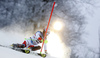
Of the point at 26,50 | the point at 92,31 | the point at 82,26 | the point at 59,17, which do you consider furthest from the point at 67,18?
the point at 26,50

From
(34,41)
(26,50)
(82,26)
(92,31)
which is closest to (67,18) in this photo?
(82,26)

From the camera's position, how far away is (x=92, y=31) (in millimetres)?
1430

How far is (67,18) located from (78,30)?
0.20 metres

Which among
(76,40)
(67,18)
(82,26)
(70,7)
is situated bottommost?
(76,40)

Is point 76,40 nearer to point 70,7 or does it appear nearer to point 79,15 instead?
point 79,15

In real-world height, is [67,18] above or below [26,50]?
above

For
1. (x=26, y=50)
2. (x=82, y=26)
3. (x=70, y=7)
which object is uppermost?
(x=70, y=7)

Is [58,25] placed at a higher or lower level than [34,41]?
higher

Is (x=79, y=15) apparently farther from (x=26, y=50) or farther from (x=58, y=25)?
(x=26, y=50)

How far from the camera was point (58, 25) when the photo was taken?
147 cm

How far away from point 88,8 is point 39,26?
0.62 m

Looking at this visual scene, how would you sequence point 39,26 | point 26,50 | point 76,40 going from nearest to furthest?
point 26,50
point 39,26
point 76,40

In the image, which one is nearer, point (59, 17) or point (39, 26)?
point (39, 26)

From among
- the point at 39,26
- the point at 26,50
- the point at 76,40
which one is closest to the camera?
the point at 26,50
